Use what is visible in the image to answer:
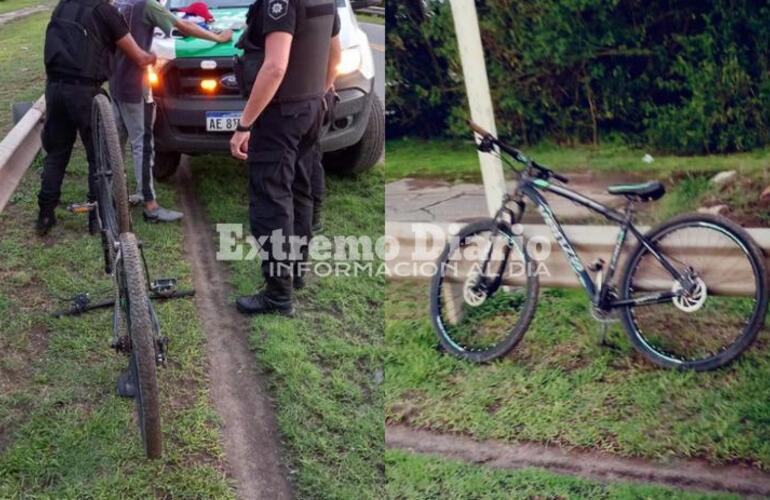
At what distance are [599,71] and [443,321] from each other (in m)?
0.49

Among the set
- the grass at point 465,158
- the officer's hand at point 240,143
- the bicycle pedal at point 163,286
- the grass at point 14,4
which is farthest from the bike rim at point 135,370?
the grass at point 14,4

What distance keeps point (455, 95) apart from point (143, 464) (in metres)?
1.76

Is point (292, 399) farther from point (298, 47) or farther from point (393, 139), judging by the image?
point (393, 139)

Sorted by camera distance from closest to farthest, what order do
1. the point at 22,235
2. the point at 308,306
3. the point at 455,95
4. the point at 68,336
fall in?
the point at 455,95 < the point at 68,336 < the point at 308,306 < the point at 22,235

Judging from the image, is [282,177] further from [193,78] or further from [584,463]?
[584,463]

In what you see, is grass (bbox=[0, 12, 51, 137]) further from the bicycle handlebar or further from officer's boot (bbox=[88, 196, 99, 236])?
the bicycle handlebar

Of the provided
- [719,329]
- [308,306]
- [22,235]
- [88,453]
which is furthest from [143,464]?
[22,235]

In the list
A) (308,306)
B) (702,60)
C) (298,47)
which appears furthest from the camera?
(308,306)

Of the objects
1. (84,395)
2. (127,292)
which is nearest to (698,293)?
(127,292)

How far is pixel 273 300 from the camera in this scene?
3.91m

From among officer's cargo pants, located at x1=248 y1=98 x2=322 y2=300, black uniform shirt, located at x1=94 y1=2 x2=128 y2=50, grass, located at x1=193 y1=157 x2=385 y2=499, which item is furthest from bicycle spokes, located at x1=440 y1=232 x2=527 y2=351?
black uniform shirt, located at x1=94 y1=2 x2=128 y2=50

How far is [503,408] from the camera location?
1.60 metres

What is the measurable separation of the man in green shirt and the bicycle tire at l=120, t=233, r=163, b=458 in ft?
7.64

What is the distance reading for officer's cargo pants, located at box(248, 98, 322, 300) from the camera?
348cm
